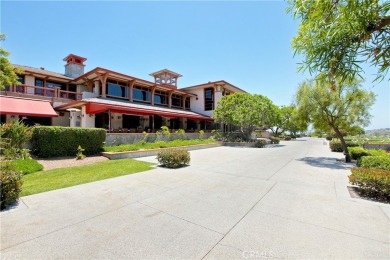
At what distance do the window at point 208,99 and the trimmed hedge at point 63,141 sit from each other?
21775mm

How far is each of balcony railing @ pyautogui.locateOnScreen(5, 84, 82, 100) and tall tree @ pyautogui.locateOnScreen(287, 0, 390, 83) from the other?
78.4ft

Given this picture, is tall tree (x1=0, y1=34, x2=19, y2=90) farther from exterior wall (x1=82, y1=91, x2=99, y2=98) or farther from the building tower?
the building tower

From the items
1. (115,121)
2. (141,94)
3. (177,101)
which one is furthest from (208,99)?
(115,121)

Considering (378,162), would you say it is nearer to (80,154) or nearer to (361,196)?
(361,196)

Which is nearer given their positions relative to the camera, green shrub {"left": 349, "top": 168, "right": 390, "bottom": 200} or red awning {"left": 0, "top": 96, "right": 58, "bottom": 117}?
→ green shrub {"left": 349, "top": 168, "right": 390, "bottom": 200}

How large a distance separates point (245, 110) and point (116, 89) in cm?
1690

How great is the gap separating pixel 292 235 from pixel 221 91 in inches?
1182

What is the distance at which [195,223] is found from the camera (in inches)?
163

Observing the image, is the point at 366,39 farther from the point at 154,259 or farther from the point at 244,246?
the point at 154,259

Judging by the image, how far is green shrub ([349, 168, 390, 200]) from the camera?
5.70 meters

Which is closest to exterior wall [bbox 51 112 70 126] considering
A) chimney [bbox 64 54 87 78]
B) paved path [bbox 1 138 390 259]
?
chimney [bbox 64 54 87 78]

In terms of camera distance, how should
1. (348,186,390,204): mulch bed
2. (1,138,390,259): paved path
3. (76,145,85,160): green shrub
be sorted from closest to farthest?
(1,138,390,259): paved path → (348,186,390,204): mulch bed → (76,145,85,160): green shrub

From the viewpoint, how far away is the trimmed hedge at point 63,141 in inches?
463

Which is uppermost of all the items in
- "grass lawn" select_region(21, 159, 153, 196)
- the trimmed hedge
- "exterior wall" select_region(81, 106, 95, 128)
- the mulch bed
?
"exterior wall" select_region(81, 106, 95, 128)
